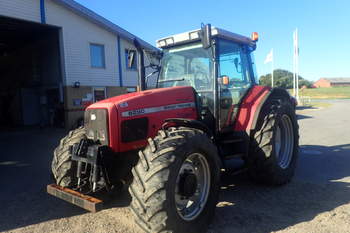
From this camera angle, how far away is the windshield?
14.7 feet

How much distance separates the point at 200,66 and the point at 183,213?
240 centimetres

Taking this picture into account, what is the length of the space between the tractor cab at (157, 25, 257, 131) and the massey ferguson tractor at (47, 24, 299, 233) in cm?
2

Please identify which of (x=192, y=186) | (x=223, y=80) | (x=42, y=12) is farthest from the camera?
(x=42, y=12)

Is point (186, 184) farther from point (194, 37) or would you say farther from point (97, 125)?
point (194, 37)

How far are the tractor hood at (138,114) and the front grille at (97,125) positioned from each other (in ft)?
0.10

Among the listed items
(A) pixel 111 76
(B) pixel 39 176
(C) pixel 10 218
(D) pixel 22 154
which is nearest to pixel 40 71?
(A) pixel 111 76

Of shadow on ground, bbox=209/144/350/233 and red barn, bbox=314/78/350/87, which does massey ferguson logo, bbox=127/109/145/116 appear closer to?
shadow on ground, bbox=209/144/350/233

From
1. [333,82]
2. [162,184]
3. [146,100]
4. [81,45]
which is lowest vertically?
[162,184]

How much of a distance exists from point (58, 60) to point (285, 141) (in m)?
13.5

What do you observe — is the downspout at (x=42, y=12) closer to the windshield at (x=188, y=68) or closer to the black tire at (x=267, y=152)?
the windshield at (x=188, y=68)

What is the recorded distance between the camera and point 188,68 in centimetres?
464

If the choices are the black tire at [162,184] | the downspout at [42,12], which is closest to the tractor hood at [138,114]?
the black tire at [162,184]

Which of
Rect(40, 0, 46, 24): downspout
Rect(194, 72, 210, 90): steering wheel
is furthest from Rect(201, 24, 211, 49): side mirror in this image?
Rect(40, 0, 46, 24): downspout

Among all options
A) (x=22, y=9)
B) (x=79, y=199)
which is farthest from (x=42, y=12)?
(x=79, y=199)
